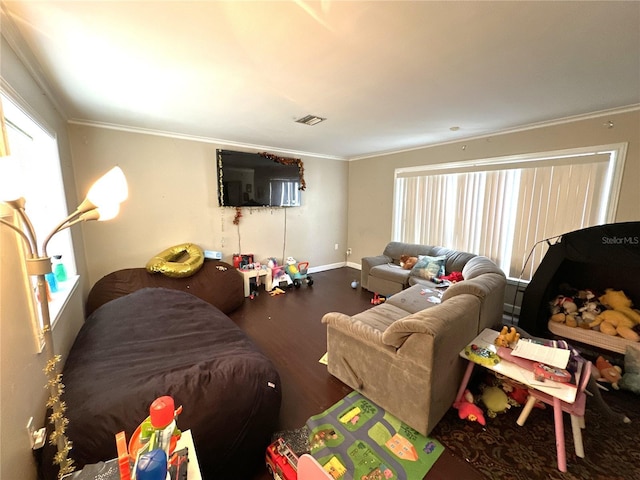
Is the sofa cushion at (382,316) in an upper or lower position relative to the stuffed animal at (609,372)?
upper

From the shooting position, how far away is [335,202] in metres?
5.59

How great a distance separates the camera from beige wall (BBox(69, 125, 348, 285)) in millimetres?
3215

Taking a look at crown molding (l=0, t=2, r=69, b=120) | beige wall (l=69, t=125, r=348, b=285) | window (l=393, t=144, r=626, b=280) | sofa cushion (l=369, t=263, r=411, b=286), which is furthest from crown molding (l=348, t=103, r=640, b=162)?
crown molding (l=0, t=2, r=69, b=120)

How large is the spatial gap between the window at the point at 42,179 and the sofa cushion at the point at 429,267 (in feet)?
12.6

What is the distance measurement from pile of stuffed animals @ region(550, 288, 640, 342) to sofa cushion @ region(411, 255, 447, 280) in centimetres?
125

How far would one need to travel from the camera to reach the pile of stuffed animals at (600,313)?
227 centimetres

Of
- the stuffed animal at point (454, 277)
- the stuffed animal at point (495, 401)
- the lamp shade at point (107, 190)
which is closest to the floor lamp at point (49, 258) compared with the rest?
the lamp shade at point (107, 190)

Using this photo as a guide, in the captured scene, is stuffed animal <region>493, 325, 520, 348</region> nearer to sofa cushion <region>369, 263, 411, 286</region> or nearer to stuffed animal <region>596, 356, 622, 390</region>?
stuffed animal <region>596, 356, 622, 390</region>

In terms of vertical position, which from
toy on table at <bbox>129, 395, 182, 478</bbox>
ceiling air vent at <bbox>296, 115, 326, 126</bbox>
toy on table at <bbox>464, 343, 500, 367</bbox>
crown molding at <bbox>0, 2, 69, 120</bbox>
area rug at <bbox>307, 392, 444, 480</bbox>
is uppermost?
ceiling air vent at <bbox>296, 115, 326, 126</bbox>

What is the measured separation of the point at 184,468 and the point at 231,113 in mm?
2905

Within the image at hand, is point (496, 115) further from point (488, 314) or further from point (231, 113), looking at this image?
point (231, 113)

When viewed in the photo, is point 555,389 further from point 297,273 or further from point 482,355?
point 297,273

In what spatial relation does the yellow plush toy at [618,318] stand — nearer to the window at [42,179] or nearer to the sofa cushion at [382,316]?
the sofa cushion at [382,316]

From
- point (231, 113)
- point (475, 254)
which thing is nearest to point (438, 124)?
point (475, 254)
